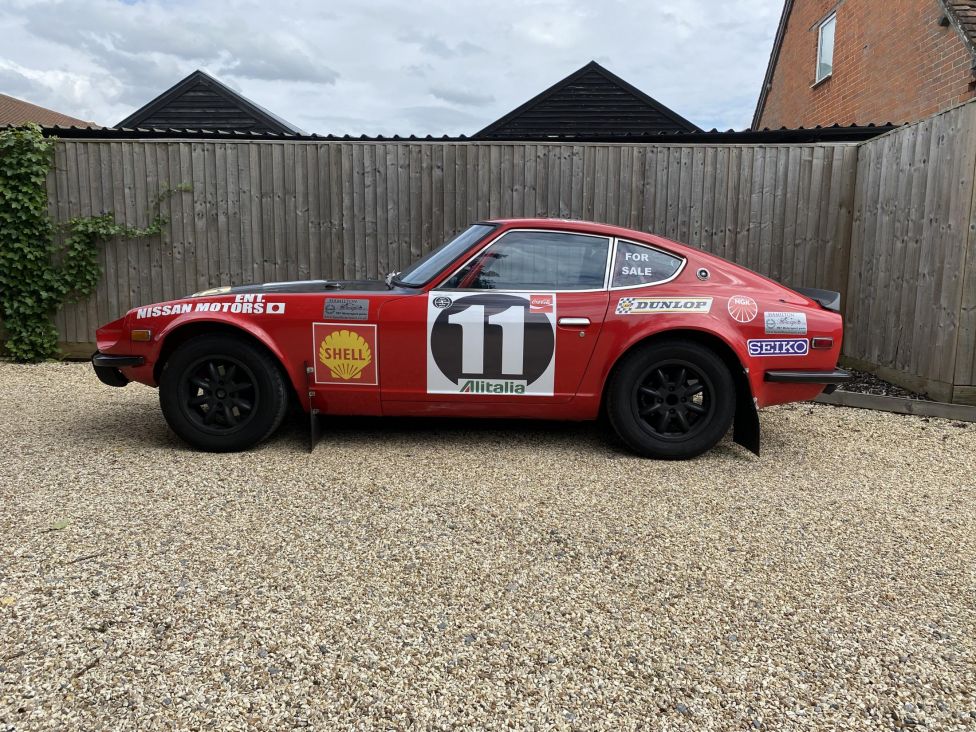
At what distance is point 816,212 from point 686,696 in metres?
6.18

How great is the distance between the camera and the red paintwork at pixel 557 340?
4.20 meters

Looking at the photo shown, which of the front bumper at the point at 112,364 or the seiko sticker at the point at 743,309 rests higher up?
the seiko sticker at the point at 743,309

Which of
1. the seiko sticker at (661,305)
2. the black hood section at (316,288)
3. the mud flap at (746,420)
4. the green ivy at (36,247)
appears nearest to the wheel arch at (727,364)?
the mud flap at (746,420)

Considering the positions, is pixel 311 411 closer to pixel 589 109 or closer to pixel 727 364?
pixel 727 364

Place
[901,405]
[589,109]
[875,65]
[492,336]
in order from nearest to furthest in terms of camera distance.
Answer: [492,336], [901,405], [875,65], [589,109]

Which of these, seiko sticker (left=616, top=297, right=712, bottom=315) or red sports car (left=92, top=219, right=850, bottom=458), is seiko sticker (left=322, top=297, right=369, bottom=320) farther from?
seiko sticker (left=616, top=297, right=712, bottom=315)

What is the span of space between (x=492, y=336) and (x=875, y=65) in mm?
11606

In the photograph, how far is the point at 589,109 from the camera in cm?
1656

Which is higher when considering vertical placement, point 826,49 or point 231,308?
point 826,49

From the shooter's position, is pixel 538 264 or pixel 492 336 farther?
pixel 538 264

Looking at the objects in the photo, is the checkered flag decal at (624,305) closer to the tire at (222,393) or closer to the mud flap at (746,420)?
the mud flap at (746,420)

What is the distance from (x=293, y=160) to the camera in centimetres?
722

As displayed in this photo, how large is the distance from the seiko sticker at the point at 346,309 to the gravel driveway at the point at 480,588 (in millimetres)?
832

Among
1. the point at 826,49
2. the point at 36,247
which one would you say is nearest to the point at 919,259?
the point at 36,247
